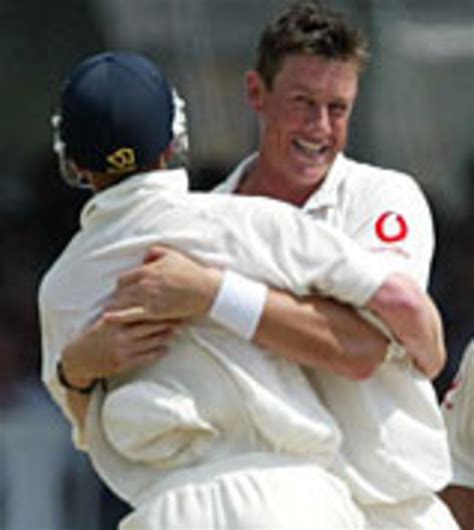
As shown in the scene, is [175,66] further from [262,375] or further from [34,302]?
[262,375]

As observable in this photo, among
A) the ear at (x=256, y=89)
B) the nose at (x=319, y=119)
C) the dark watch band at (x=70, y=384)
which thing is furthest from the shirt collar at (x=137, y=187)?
the ear at (x=256, y=89)

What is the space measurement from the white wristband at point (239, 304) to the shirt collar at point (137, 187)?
0.58 ft

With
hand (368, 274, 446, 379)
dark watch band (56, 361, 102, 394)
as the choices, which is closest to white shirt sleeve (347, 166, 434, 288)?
hand (368, 274, 446, 379)

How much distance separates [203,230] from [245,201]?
3.2 inches

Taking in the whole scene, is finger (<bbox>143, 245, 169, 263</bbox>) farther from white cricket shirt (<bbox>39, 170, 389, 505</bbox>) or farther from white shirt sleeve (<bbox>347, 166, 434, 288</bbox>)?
white shirt sleeve (<bbox>347, 166, 434, 288</bbox>)

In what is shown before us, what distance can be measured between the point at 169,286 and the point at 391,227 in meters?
0.51

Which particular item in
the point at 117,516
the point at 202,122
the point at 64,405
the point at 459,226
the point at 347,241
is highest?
the point at 347,241

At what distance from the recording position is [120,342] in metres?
3.59

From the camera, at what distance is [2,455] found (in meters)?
6.45

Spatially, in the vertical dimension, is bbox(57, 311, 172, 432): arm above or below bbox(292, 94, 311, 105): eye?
below

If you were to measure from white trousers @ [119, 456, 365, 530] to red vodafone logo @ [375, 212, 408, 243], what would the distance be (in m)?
0.49

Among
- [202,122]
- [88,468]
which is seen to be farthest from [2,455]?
[202,122]

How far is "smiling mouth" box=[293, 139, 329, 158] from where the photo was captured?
4.26 metres

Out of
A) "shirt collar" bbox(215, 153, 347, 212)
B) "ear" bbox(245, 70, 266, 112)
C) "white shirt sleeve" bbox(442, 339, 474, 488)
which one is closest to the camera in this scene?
"shirt collar" bbox(215, 153, 347, 212)
